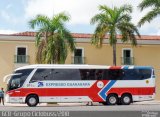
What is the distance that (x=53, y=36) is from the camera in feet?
109

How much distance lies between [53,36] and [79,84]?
331 inches

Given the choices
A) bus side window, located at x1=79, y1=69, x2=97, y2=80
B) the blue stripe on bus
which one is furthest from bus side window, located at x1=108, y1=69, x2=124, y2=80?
bus side window, located at x1=79, y1=69, x2=97, y2=80

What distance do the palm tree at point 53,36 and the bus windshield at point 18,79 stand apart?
7.58m

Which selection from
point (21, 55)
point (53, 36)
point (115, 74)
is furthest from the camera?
point (21, 55)

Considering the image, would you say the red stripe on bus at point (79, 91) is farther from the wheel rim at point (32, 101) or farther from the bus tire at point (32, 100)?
the wheel rim at point (32, 101)

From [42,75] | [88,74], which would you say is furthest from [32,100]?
[88,74]

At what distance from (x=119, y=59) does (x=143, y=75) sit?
15244 millimetres

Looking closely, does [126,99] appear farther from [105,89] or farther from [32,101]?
[32,101]

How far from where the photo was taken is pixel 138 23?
35.6m

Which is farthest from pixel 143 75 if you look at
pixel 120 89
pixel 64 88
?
pixel 64 88

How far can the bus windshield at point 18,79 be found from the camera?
25422mm

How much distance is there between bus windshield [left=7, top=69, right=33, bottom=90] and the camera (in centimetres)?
2542

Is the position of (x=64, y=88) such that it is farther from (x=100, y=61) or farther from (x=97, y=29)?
(x=100, y=61)

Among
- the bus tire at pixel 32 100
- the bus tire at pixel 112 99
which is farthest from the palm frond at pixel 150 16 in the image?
the bus tire at pixel 32 100
